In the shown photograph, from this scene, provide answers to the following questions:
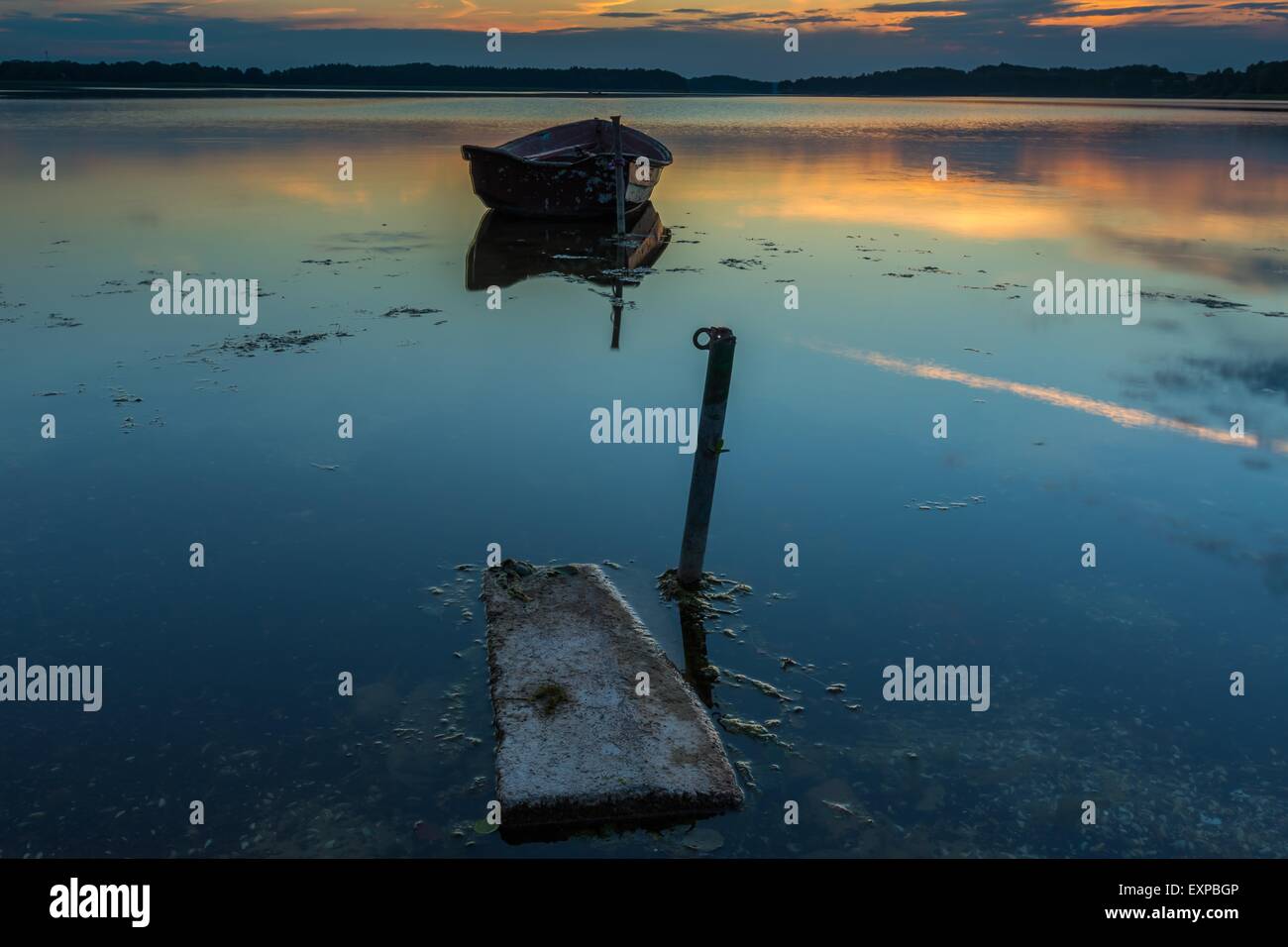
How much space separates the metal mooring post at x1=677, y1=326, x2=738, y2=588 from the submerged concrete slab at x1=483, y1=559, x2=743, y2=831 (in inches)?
33.5

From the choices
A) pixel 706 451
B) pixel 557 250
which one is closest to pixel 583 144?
A: pixel 557 250

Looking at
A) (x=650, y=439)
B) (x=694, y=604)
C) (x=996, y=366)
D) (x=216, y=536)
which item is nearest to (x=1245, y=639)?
(x=694, y=604)

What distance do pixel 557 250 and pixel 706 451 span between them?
19.0 meters

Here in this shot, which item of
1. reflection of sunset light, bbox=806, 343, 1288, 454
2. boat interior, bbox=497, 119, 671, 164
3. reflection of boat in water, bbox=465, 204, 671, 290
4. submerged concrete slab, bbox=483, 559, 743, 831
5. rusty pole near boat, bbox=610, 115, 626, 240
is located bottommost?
submerged concrete slab, bbox=483, 559, 743, 831

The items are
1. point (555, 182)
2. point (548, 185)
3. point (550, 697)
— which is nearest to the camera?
point (550, 697)

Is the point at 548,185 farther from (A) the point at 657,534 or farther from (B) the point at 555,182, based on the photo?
(A) the point at 657,534

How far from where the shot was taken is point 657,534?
10.8 meters

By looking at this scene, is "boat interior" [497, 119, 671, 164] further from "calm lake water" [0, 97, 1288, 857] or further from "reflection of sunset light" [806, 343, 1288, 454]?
"reflection of sunset light" [806, 343, 1288, 454]

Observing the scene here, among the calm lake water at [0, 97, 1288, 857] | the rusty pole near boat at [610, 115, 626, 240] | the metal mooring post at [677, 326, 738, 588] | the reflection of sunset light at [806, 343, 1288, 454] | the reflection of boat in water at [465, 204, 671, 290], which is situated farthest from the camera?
the rusty pole near boat at [610, 115, 626, 240]

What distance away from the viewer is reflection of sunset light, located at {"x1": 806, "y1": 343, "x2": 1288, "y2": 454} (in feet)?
44.4

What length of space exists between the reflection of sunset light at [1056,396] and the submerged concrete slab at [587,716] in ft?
29.0

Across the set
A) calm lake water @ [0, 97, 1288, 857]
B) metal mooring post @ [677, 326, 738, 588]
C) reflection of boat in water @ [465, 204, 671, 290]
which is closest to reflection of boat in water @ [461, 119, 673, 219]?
reflection of boat in water @ [465, 204, 671, 290]

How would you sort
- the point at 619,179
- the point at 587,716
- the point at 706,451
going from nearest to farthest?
1. the point at 587,716
2. the point at 706,451
3. the point at 619,179

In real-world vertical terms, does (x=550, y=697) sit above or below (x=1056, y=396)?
below
